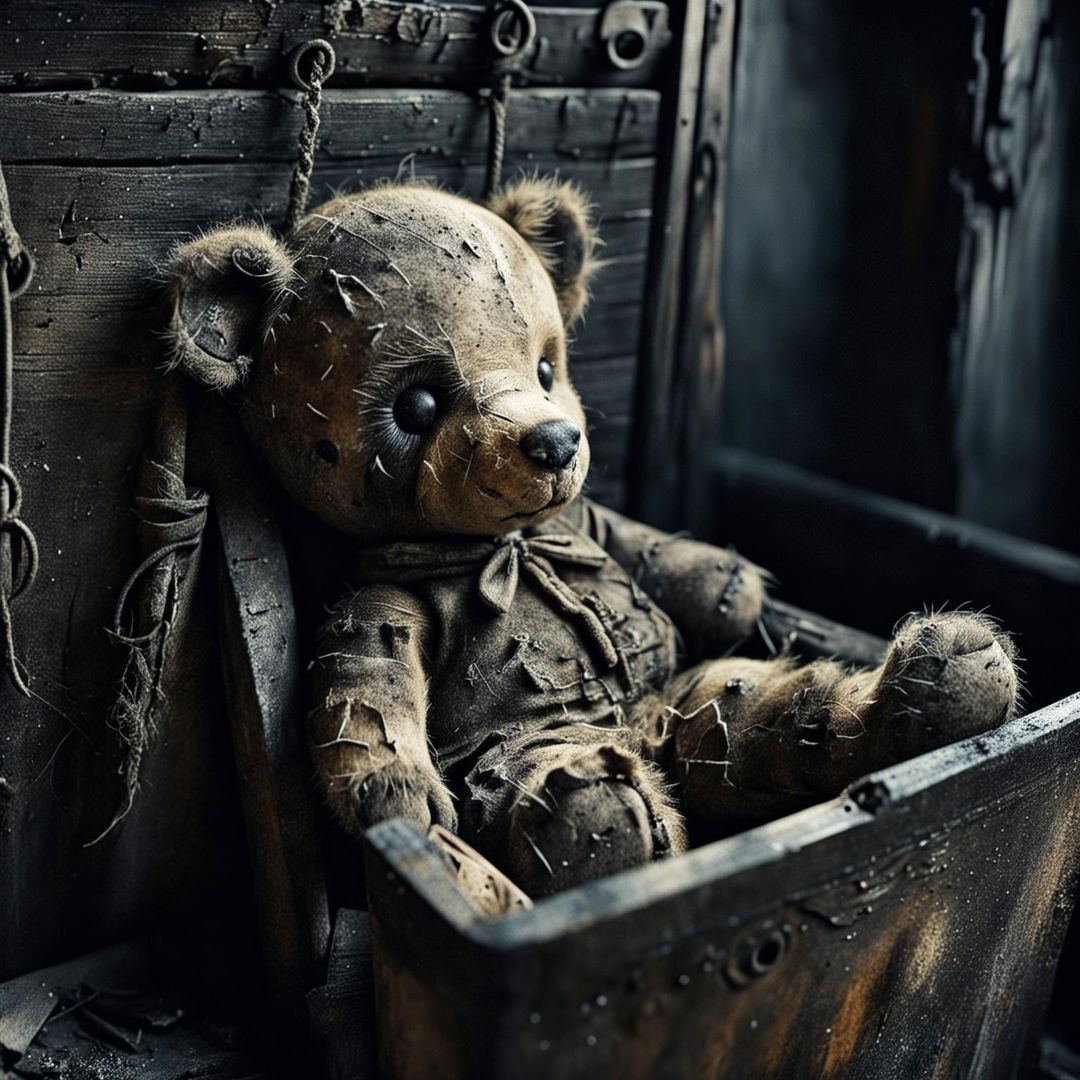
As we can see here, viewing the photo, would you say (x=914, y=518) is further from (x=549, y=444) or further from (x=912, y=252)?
(x=549, y=444)

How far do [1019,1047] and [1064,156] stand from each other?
1401 mm

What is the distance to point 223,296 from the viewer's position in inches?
47.4

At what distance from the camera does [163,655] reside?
128cm

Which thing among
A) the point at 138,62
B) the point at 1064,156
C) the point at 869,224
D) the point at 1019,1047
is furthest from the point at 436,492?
the point at 1064,156

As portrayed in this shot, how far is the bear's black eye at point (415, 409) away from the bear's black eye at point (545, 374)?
0.41 ft

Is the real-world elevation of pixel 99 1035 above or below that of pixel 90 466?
below

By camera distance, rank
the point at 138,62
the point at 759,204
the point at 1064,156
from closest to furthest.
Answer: the point at 138,62
the point at 1064,156
the point at 759,204

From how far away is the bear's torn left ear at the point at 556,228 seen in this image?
1.36m

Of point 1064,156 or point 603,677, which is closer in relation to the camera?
point 603,677

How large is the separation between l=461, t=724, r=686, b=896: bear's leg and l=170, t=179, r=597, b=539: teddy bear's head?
24 cm

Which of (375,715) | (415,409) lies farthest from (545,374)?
(375,715)

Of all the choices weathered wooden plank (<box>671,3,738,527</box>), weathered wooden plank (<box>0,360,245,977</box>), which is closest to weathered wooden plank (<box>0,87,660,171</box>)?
weathered wooden plank (<box>671,3,738,527</box>)

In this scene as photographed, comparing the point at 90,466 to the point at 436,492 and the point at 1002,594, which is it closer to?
the point at 436,492

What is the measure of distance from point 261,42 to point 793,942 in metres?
0.94
